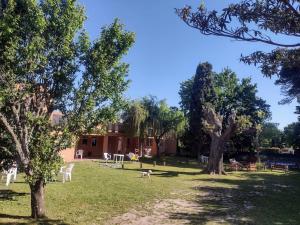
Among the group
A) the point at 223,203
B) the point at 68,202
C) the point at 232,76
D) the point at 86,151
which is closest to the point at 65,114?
the point at 68,202

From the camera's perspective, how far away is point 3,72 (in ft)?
30.1

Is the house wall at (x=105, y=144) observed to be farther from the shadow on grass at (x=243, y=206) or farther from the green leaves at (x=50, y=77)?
the green leaves at (x=50, y=77)

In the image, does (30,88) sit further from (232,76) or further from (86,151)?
(232,76)

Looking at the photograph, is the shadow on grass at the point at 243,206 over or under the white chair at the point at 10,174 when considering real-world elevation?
under

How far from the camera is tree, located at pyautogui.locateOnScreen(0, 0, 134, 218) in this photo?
923 cm

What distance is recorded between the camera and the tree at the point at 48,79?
9234 mm

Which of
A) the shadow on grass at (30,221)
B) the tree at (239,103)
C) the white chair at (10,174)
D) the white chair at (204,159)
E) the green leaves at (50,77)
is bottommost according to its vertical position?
the shadow on grass at (30,221)

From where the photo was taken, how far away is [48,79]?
33.7 feet

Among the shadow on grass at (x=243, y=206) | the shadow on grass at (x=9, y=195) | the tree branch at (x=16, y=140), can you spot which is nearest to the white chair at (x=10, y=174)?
the shadow on grass at (x=9, y=195)

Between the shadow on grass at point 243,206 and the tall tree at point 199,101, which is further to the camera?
the tall tree at point 199,101

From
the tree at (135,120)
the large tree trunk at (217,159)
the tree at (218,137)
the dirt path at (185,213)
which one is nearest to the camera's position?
the dirt path at (185,213)

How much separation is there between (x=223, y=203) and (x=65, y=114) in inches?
296

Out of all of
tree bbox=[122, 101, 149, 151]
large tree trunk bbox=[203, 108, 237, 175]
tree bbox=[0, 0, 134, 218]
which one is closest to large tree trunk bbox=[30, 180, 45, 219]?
tree bbox=[0, 0, 134, 218]

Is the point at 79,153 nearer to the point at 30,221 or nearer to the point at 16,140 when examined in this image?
the point at 30,221
